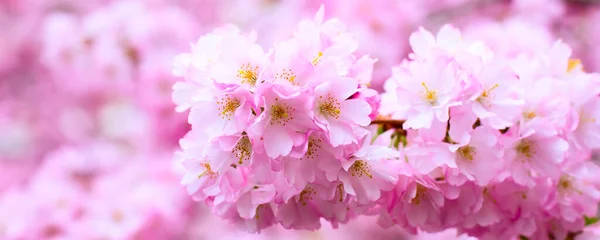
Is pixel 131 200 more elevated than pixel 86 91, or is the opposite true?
pixel 86 91

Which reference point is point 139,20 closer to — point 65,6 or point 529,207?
point 65,6

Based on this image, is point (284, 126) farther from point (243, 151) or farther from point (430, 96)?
point (430, 96)

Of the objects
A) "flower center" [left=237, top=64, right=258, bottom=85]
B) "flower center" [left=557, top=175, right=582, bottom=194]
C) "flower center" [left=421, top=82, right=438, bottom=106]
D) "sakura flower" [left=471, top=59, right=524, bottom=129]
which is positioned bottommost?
"flower center" [left=557, top=175, right=582, bottom=194]

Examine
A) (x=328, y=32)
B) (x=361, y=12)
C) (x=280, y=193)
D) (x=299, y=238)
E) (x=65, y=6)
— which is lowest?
(x=299, y=238)

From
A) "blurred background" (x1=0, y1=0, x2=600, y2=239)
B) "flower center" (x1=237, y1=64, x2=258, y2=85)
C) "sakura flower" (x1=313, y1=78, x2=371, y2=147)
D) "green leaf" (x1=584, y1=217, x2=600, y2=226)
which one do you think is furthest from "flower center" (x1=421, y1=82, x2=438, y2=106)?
"blurred background" (x1=0, y1=0, x2=600, y2=239)

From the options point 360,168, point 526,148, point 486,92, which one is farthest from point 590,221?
point 360,168

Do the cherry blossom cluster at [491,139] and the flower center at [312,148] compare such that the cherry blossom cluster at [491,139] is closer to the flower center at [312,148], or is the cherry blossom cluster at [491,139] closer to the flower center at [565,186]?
the flower center at [565,186]

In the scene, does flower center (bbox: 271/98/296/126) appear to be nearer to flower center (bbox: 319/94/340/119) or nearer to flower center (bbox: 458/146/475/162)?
flower center (bbox: 319/94/340/119)

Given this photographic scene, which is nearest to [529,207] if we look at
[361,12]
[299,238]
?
[361,12]
